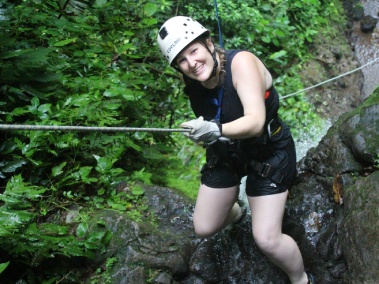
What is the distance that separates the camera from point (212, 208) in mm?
3770

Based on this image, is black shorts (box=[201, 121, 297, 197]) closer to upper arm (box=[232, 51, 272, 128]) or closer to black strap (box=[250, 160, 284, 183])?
black strap (box=[250, 160, 284, 183])

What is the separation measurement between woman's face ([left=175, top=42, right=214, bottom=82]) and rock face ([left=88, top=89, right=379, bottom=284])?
151 cm

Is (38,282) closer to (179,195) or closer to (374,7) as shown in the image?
(179,195)

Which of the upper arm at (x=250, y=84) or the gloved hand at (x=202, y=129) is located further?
the upper arm at (x=250, y=84)

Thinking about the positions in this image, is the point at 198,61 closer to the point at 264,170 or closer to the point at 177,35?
the point at 177,35

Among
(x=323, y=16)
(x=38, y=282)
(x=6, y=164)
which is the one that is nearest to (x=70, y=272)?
(x=38, y=282)

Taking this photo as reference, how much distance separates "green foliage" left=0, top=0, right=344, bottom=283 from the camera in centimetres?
350

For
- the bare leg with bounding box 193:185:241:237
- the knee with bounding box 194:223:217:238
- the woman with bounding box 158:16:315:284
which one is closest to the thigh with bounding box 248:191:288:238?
the woman with bounding box 158:16:315:284

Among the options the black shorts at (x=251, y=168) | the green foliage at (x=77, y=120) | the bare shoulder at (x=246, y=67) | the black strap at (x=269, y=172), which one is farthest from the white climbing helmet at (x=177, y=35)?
the green foliage at (x=77, y=120)

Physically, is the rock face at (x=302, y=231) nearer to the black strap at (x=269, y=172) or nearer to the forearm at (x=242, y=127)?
the black strap at (x=269, y=172)

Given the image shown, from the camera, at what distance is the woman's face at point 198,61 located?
315cm

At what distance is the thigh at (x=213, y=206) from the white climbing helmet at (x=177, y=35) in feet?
4.05

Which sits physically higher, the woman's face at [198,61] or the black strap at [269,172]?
the woman's face at [198,61]

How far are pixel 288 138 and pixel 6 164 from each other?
249 centimetres
